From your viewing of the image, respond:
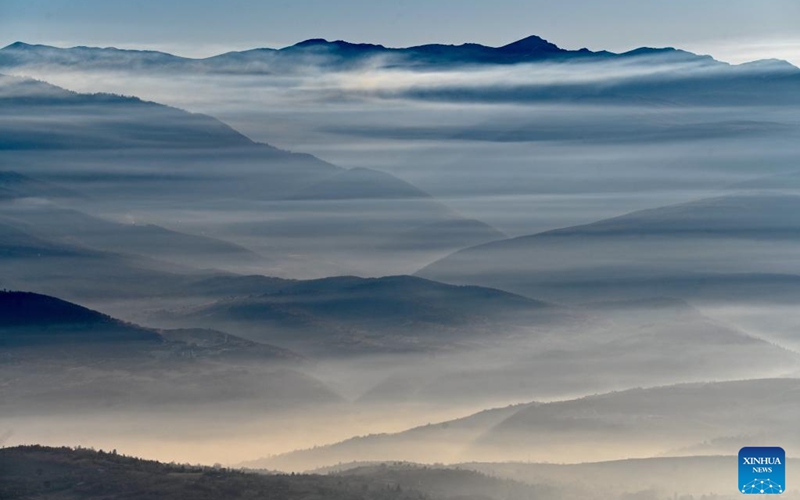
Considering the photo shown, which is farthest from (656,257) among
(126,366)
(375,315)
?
(126,366)

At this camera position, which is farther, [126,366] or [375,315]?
[375,315]

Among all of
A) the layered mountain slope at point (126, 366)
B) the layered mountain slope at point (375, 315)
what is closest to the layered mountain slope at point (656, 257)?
the layered mountain slope at point (375, 315)

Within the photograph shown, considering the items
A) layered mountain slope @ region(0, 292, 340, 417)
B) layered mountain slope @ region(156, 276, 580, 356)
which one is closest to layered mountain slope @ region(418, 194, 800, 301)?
layered mountain slope @ region(156, 276, 580, 356)

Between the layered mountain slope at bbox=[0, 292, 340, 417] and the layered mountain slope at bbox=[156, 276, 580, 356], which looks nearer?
the layered mountain slope at bbox=[0, 292, 340, 417]

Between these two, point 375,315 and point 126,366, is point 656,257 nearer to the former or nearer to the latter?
point 375,315

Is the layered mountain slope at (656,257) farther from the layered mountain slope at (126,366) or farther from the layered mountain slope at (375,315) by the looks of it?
the layered mountain slope at (126,366)

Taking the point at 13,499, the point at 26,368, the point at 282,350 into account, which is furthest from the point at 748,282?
the point at 13,499

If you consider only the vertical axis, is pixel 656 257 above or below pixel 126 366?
above

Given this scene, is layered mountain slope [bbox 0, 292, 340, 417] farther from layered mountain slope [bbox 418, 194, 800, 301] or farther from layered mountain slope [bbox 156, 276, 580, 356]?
layered mountain slope [bbox 418, 194, 800, 301]

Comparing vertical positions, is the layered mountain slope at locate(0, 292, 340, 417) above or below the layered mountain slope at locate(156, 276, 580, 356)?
below

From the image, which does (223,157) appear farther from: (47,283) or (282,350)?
(282,350)

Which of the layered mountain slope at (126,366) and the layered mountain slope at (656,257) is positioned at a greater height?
the layered mountain slope at (656,257)
